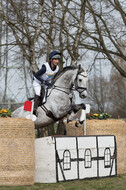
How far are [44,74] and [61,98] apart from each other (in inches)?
25.1

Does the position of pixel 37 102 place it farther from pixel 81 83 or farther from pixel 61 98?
pixel 81 83

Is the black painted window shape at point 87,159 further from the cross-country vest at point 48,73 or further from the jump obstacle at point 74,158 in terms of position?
the cross-country vest at point 48,73

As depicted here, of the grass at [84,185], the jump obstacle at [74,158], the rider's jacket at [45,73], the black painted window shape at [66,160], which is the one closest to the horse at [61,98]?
the rider's jacket at [45,73]

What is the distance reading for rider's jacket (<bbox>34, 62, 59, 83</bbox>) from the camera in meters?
6.86

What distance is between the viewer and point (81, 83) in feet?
21.5

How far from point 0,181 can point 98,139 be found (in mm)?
2016

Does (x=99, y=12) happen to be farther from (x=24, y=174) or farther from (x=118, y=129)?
(x=24, y=174)

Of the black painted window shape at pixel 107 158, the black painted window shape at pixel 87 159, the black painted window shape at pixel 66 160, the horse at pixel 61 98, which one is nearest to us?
the black painted window shape at pixel 66 160

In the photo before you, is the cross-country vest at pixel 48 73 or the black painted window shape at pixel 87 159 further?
the cross-country vest at pixel 48 73

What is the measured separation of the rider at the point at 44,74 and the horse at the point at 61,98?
0.42ft

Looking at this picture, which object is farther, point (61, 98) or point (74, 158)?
point (61, 98)

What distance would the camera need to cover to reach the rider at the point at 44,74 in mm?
Answer: 6865

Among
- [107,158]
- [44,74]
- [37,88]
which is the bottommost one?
[107,158]

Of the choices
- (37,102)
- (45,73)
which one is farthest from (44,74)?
(37,102)
